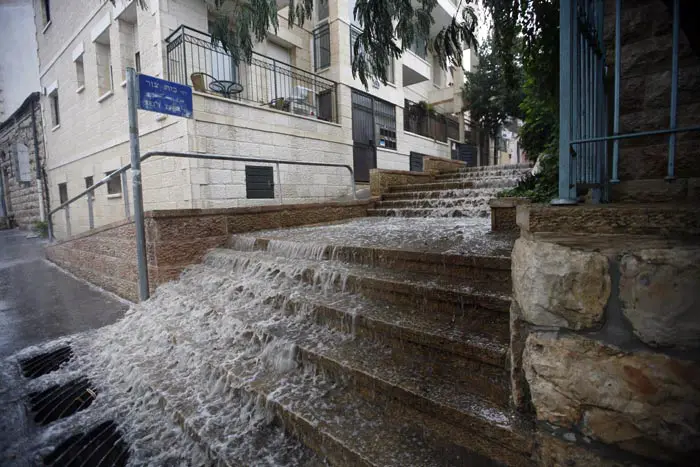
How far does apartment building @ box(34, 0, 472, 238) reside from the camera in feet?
25.2

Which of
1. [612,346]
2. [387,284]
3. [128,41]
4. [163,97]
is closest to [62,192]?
[128,41]

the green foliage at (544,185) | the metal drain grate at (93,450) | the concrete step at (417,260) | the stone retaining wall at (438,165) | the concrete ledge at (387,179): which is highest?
the stone retaining wall at (438,165)

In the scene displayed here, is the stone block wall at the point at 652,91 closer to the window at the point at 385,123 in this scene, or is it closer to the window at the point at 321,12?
the window at the point at 385,123

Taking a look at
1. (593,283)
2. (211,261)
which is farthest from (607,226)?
(211,261)

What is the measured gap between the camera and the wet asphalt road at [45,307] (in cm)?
402

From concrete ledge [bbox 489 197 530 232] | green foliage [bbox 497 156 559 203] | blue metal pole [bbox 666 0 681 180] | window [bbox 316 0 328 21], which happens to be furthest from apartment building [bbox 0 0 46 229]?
blue metal pole [bbox 666 0 681 180]

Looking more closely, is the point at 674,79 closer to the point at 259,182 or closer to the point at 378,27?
the point at 378,27

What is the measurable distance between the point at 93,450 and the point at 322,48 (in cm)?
1222

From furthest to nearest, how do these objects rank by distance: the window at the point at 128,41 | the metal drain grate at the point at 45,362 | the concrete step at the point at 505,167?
1. the window at the point at 128,41
2. the concrete step at the point at 505,167
3. the metal drain grate at the point at 45,362

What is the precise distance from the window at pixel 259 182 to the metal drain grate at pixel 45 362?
206 inches

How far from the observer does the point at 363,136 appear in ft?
39.9

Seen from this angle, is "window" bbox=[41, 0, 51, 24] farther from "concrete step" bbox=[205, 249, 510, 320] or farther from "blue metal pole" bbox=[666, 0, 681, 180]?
"blue metal pole" bbox=[666, 0, 681, 180]

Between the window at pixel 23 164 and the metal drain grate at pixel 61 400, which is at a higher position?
the window at pixel 23 164

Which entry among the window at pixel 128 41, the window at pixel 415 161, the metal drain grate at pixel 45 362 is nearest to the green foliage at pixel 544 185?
Result: the metal drain grate at pixel 45 362
